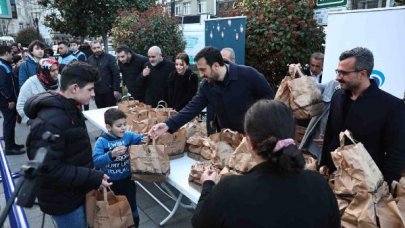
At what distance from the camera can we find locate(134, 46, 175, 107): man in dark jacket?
16.4 ft

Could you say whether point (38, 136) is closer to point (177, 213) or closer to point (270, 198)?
point (270, 198)

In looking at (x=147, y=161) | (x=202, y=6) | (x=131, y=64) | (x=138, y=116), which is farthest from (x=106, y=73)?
(x=202, y=6)

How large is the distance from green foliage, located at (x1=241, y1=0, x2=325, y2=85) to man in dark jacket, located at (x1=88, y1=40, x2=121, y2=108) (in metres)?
2.54

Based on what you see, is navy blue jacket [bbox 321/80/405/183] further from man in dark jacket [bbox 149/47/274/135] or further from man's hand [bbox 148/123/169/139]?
man's hand [bbox 148/123/169/139]

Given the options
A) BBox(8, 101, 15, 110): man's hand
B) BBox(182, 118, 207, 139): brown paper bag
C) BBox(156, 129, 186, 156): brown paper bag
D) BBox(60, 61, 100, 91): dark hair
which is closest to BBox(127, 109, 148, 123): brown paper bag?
BBox(182, 118, 207, 139): brown paper bag

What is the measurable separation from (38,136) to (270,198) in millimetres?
1347

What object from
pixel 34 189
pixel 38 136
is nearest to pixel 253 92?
pixel 38 136

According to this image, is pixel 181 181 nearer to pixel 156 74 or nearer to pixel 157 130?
pixel 157 130

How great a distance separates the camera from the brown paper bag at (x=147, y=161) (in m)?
2.55

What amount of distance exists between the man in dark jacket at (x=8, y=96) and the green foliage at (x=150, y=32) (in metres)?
2.95

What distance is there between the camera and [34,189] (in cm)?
104

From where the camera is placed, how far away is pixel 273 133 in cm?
116

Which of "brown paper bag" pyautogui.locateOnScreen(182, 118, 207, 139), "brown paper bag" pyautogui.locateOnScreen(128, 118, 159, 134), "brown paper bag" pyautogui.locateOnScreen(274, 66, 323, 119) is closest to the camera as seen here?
"brown paper bag" pyautogui.locateOnScreen(274, 66, 323, 119)

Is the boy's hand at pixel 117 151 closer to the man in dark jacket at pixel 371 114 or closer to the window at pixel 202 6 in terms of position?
the man in dark jacket at pixel 371 114
